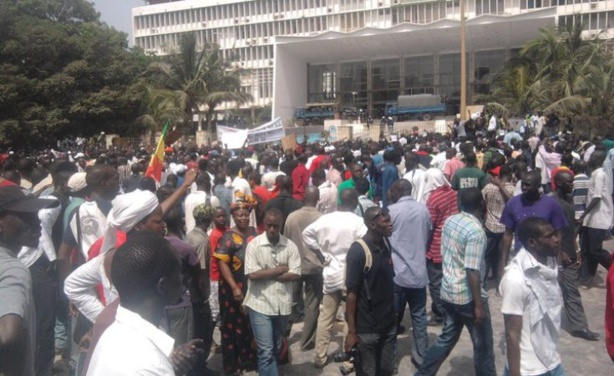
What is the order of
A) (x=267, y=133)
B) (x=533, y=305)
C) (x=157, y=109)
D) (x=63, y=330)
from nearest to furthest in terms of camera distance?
(x=533, y=305), (x=63, y=330), (x=267, y=133), (x=157, y=109)

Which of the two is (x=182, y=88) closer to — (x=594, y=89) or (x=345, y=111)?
(x=345, y=111)

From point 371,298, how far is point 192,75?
3635 cm

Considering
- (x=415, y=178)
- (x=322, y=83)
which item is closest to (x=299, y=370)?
(x=415, y=178)

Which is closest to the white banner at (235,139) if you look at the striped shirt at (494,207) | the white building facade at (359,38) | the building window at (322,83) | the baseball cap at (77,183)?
the striped shirt at (494,207)

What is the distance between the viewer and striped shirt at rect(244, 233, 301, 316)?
4.84 metres

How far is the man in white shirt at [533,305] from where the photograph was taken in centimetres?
350

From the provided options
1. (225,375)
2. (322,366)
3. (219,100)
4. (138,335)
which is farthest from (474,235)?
(219,100)

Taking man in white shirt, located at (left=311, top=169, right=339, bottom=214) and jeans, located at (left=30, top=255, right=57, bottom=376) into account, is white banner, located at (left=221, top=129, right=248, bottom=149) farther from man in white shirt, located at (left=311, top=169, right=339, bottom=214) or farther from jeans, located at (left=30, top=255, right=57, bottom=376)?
jeans, located at (left=30, top=255, right=57, bottom=376)

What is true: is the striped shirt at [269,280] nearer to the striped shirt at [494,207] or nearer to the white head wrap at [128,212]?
the white head wrap at [128,212]

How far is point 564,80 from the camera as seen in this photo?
25.6 metres

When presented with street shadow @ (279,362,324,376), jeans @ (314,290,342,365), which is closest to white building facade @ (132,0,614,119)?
jeans @ (314,290,342,365)

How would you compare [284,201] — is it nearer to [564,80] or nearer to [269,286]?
[269,286]

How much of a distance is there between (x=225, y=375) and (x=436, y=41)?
143ft

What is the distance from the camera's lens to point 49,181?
7.17 meters
